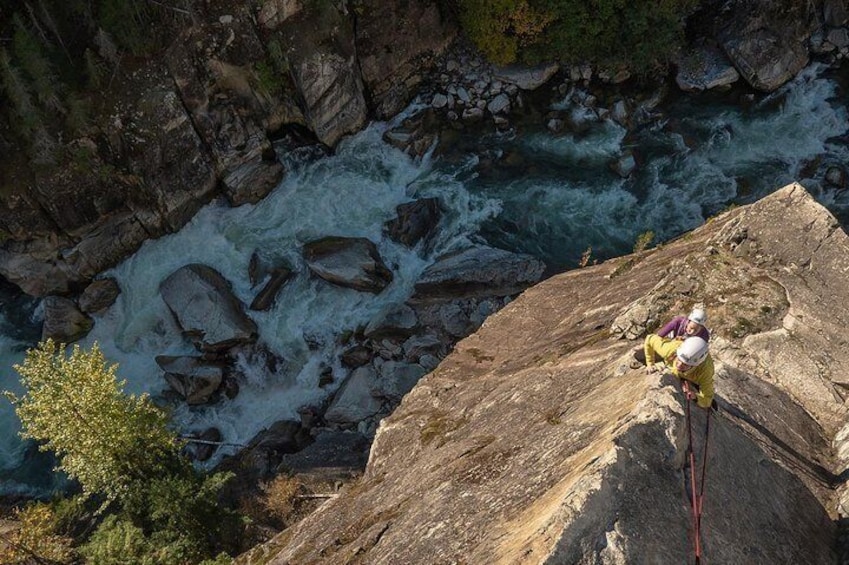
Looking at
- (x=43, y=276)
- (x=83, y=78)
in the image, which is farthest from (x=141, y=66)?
(x=43, y=276)

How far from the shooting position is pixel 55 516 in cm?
1811

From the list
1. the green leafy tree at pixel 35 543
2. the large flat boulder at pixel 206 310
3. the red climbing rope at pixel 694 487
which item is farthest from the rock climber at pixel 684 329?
the large flat boulder at pixel 206 310

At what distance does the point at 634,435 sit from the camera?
782 centimetres

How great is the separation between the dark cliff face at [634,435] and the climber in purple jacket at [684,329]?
0.53m

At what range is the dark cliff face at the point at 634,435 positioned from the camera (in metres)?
7.56

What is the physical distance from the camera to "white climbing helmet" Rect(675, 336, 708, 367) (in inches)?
325

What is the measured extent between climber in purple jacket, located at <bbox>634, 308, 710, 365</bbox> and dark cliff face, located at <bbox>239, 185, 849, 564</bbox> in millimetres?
530

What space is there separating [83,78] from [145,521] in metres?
17.9

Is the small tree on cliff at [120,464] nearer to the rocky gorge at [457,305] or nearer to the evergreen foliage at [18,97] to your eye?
the rocky gorge at [457,305]

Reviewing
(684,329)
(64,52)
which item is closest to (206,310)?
(64,52)

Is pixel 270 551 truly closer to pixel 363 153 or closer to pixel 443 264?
pixel 443 264

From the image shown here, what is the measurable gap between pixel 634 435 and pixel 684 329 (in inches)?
105

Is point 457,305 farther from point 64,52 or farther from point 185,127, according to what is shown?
point 64,52

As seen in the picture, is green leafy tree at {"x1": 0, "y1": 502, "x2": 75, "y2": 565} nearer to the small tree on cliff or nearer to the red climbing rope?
the small tree on cliff
